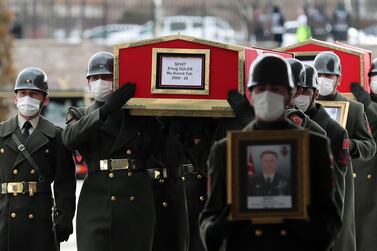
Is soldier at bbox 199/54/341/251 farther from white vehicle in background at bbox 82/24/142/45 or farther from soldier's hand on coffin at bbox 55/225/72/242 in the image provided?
white vehicle in background at bbox 82/24/142/45

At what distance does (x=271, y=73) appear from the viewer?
705 cm

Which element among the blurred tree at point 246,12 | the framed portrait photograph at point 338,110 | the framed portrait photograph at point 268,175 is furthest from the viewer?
the blurred tree at point 246,12

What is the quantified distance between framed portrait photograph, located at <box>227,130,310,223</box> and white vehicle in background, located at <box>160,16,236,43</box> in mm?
36663

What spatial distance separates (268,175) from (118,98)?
3113mm

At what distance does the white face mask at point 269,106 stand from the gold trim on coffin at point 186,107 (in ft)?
8.85

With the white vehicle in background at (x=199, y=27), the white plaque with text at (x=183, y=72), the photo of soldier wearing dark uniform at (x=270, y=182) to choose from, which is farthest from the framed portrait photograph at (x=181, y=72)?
the white vehicle in background at (x=199, y=27)

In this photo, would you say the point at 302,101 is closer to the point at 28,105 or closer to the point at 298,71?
the point at 298,71

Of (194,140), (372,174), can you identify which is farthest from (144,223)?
(372,174)

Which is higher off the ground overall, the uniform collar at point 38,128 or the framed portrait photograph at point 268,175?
the uniform collar at point 38,128

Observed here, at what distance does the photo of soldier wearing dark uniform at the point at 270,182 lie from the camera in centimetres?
686

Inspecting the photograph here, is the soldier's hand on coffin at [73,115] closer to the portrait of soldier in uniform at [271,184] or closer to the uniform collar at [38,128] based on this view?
the uniform collar at [38,128]

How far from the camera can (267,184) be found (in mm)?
6875

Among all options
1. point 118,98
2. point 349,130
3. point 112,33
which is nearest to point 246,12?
point 112,33

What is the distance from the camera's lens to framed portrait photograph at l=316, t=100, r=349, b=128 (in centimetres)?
1138
